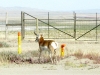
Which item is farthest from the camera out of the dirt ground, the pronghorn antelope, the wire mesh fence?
the wire mesh fence

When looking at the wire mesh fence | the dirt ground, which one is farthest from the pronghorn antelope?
the wire mesh fence

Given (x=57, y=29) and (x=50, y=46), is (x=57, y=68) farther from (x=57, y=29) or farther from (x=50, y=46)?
(x=57, y=29)

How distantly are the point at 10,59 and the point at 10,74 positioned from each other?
11.4ft

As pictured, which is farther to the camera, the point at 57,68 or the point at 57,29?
the point at 57,29

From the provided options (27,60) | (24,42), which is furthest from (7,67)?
(24,42)

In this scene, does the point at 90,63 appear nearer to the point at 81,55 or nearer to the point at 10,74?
the point at 81,55

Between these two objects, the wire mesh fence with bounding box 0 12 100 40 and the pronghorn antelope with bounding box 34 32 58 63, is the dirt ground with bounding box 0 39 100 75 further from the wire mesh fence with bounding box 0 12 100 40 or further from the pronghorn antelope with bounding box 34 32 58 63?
the wire mesh fence with bounding box 0 12 100 40

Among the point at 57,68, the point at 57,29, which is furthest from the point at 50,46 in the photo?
the point at 57,29

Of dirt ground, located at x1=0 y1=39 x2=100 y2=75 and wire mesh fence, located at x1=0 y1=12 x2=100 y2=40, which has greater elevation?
wire mesh fence, located at x1=0 y1=12 x2=100 y2=40

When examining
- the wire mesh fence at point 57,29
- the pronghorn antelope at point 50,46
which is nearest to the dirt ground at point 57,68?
the pronghorn antelope at point 50,46

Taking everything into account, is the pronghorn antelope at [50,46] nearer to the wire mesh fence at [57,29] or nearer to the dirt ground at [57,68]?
the dirt ground at [57,68]

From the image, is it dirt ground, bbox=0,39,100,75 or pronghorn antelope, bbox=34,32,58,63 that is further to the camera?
pronghorn antelope, bbox=34,32,58,63

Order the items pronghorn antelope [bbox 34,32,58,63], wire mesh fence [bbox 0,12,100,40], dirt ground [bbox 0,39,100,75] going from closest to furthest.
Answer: dirt ground [bbox 0,39,100,75] → pronghorn antelope [bbox 34,32,58,63] → wire mesh fence [bbox 0,12,100,40]

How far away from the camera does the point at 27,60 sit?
2009cm
